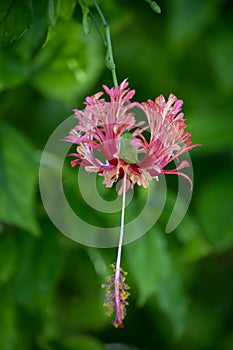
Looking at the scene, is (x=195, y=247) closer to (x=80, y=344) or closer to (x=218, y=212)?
(x=218, y=212)

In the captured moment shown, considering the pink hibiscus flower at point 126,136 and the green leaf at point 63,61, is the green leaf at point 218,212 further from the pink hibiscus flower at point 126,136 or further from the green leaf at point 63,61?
the pink hibiscus flower at point 126,136

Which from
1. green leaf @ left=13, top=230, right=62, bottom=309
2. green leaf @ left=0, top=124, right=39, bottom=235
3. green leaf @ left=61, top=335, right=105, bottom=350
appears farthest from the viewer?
green leaf @ left=61, top=335, right=105, bottom=350

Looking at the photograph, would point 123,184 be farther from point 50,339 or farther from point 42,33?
point 50,339

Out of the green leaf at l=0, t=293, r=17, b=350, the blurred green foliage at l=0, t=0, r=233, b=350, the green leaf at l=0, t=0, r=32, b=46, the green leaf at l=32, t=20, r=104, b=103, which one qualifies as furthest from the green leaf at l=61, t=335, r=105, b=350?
the green leaf at l=0, t=0, r=32, b=46

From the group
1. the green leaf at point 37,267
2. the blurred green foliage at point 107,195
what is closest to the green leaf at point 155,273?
the blurred green foliage at point 107,195

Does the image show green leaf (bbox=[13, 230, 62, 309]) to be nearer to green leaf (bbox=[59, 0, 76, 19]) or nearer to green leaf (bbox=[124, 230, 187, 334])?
green leaf (bbox=[124, 230, 187, 334])

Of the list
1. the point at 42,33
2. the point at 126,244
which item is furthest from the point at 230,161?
the point at 42,33
